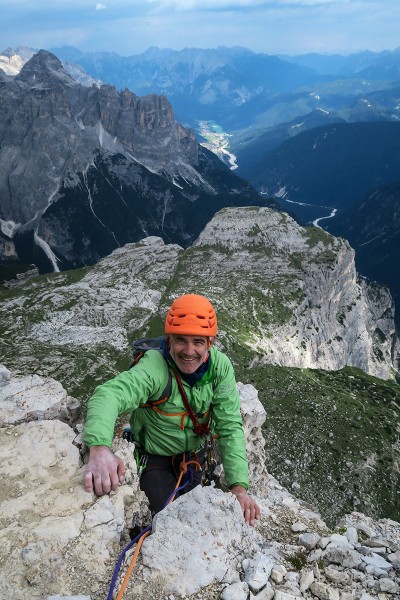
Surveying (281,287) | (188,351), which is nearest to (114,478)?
(188,351)

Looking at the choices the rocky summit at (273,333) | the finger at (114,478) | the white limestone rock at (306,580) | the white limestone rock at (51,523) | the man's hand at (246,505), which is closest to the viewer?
the white limestone rock at (51,523)

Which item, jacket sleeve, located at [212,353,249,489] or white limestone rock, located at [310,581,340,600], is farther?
jacket sleeve, located at [212,353,249,489]

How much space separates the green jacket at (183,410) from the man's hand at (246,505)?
141 mm

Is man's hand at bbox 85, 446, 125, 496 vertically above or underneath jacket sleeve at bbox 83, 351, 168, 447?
underneath

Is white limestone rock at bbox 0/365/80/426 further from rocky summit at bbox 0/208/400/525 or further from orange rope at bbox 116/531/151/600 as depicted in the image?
rocky summit at bbox 0/208/400/525

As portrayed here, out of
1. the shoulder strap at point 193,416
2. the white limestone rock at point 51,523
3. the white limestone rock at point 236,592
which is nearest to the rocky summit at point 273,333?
the shoulder strap at point 193,416

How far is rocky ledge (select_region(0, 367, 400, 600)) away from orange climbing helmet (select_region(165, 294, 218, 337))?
3.64 m

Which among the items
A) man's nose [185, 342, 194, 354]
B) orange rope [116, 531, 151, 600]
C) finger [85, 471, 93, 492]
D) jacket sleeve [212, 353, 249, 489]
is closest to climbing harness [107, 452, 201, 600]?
orange rope [116, 531, 151, 600]

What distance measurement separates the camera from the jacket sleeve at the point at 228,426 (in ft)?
32.7

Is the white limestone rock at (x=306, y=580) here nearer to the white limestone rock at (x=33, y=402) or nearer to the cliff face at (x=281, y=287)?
the white limestone rock at (x=33, y=402)

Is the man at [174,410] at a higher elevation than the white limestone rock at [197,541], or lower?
higher

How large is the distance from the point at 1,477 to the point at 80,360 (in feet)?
169

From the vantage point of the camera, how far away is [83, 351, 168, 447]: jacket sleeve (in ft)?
26.7

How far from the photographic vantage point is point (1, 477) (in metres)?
9.34
